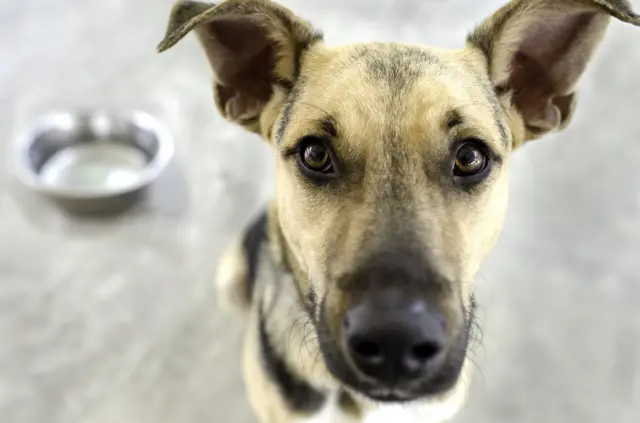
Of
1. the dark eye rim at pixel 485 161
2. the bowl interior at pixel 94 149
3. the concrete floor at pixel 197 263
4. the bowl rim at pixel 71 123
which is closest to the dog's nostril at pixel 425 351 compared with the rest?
the dark eye rim at pixel 485 161

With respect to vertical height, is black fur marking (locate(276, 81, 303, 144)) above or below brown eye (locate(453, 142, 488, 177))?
below

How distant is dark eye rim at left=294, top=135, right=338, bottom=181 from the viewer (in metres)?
2.08

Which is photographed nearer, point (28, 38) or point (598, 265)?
point (598, 265)

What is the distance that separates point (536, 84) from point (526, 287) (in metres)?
1.65

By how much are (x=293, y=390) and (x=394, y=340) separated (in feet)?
3.41

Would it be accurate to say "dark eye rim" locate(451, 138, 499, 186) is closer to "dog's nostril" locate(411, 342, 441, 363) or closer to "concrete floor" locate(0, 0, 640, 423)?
"dog's nostril" locate(411, 342, 441, 363)

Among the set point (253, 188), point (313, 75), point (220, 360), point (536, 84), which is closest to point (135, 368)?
point (220, 360)

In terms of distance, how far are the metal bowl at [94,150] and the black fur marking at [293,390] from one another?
1.70 meters

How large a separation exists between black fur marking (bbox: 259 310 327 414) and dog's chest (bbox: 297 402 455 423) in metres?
0.04

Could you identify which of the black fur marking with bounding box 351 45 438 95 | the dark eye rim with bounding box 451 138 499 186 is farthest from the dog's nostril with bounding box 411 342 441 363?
the black fur marking with bounding box 351 45 438 95

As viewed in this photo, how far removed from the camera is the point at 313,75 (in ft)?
7.47

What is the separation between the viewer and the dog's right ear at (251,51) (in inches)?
86.0

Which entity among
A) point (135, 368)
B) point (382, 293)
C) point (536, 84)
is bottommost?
point (135, 368)

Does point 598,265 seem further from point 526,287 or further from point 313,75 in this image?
point 313,75
